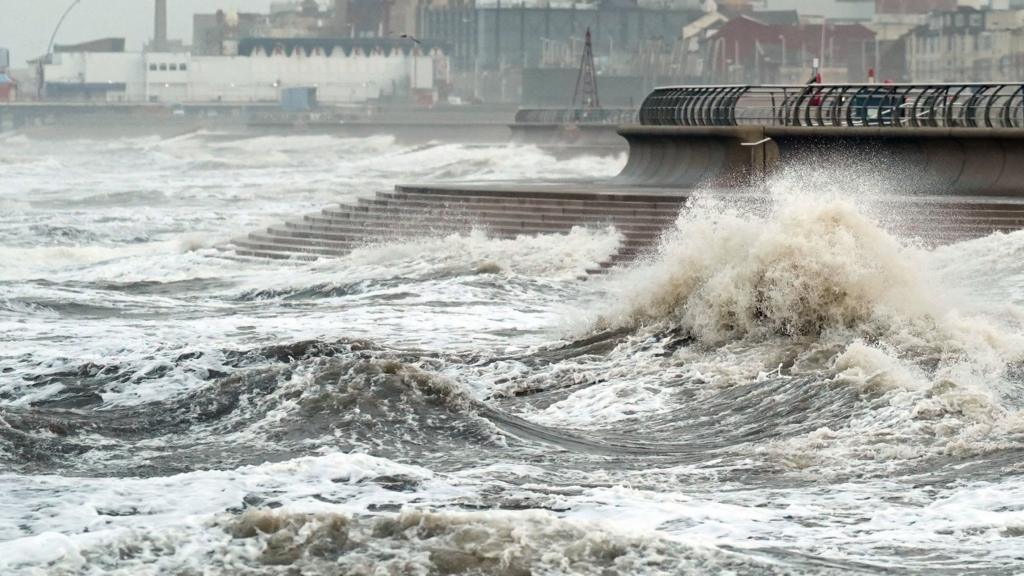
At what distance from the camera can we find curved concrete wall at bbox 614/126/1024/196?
68.4ft

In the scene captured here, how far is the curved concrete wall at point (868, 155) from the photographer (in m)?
20.9

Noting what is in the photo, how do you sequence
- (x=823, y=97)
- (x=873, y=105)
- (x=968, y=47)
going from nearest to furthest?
1. (x=873, y=105)
2. (x=823, y=97)
3. (x=968, y=47)

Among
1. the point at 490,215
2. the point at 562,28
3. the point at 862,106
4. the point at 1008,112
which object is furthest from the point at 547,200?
the point at 562,28

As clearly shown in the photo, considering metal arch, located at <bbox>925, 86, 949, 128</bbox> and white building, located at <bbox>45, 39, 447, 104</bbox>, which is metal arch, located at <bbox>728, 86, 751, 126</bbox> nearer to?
metal arch, located at <bbox>925, 86, 949, 128</bbox>

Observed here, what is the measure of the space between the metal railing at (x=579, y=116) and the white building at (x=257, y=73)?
77883mm

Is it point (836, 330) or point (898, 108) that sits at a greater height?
point (898, 108)

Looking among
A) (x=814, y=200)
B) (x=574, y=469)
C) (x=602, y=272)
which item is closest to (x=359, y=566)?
(x=574, y=469)

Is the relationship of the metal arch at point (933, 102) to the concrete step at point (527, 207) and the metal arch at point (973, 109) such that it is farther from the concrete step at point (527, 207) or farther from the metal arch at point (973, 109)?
the concrete step at point (527, 207)

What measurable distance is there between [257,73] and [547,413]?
429 feet

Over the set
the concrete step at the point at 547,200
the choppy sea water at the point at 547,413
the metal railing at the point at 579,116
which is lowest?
the choppy sea water at the point at 547,413

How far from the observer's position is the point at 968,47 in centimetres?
9481

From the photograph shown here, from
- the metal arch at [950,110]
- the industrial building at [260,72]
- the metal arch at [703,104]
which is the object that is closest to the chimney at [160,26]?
the industrial building at [260,72]

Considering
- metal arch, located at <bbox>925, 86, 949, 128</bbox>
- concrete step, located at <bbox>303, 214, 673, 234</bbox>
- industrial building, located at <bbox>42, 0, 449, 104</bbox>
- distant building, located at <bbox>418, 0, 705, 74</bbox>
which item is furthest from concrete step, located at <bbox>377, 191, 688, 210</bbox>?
industrial building, located at <bbox>42, 0, 449, 104</bbox>

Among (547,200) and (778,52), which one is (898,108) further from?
(778,52)
